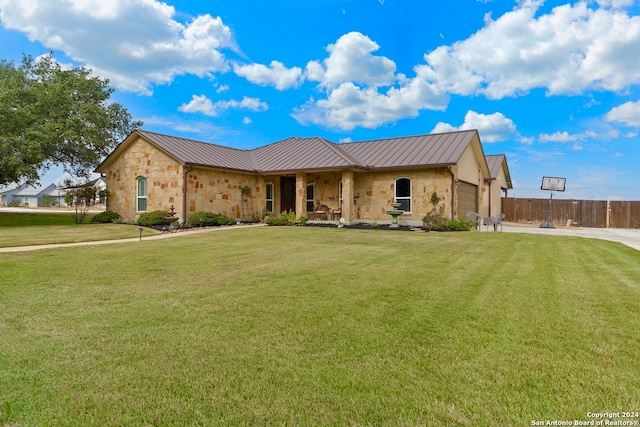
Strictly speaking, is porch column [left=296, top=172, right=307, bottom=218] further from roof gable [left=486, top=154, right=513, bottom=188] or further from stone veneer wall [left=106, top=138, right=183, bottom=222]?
roof gable [left=486, top=154, right=513, bottom=188]

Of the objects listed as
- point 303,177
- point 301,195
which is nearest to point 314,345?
point 301,195

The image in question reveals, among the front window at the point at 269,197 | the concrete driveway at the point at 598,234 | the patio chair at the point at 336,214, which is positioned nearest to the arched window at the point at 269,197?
the front window at the point at 269,197

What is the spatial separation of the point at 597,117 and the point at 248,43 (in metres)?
18.2

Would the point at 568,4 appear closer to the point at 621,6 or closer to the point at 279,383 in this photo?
the point at 621,6

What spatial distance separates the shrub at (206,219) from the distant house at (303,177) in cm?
74

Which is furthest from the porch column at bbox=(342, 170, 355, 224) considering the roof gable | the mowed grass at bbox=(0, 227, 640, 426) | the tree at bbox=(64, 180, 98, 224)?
the tree at bbox=(64, 180, 98, 224)

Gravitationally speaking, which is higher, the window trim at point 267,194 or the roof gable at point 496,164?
the roof gable at point 496,164

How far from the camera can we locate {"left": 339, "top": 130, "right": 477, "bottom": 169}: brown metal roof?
710 inches

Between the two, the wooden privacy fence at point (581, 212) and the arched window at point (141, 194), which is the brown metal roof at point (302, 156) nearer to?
the arched window at point (141, 194)

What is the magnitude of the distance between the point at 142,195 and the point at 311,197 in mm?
8881

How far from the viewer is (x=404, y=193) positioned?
1875 centimetres

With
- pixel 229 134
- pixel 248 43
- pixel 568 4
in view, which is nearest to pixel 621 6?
pixel 568 4

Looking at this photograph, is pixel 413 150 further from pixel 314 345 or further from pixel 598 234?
pixel 314 345

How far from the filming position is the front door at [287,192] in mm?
21906
